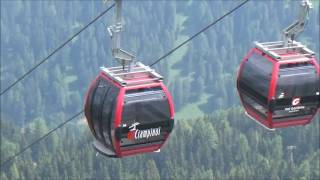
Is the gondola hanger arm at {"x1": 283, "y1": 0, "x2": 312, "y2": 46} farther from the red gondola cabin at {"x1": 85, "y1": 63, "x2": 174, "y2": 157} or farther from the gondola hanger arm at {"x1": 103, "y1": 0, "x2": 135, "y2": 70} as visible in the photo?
the gondola hanger arm at {"x1": 103, "y1": 0, "x2": 135, "y2": 70}

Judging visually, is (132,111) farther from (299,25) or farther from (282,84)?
(299,25)

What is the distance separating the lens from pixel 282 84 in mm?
32656

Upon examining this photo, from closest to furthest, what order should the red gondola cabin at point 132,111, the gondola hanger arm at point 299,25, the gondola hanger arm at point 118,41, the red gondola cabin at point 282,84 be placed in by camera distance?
the gondola hanger arm at point 118,41, the gondola hanger arm at point 299,25, the red gondola cabin at point 132,111, the red gondola cabin at point 282,84

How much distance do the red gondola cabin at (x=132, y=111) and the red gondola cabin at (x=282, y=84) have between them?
113 inches

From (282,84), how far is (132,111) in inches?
177

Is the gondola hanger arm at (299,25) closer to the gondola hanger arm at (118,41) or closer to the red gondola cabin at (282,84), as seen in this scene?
the red gondola cabin at (282,84)

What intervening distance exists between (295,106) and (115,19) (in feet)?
20.6

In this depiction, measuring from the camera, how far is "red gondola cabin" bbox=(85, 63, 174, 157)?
31.7 m

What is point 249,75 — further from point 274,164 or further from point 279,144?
point 279,144

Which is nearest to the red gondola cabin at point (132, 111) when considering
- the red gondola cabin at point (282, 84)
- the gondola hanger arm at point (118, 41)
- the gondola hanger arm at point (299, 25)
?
the gondola hanger arm at point (118, 41)

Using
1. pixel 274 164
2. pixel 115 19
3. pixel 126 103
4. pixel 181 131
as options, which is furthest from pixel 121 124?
pixel 181 131

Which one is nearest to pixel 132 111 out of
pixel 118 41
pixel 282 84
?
pixel 118 41

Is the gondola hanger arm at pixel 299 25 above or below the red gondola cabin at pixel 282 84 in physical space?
above

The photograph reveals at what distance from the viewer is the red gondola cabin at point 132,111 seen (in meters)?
31.7
